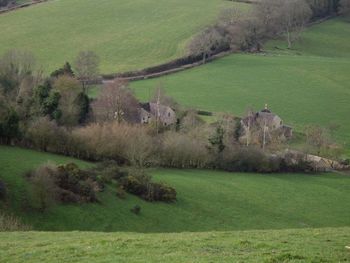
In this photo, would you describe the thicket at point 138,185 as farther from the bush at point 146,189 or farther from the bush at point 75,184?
the bush at point 75,184

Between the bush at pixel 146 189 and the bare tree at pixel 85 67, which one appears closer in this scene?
the bush at pixel 146 189

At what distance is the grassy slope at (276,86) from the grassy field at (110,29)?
393 inches

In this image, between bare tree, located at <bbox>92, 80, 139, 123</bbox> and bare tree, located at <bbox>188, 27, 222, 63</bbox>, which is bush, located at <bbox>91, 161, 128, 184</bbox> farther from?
bare tree, located at <bbox>188, 27, 222, 63</bbox>

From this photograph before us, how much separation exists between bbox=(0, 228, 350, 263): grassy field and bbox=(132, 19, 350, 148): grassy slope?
57.3 meters

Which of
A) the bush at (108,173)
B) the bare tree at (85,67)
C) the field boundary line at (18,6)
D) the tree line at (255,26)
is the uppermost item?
the field boundary line at (18,6)

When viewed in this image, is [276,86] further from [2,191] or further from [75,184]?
[2,191]

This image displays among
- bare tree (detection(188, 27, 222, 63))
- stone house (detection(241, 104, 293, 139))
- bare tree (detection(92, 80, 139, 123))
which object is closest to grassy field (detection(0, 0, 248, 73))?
bare tree (detection(188, 27, 222, 63))

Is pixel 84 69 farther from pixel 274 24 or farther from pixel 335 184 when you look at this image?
pixel 274 24

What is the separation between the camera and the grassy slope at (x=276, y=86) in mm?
85812

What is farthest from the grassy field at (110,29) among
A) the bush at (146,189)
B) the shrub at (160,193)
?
the shrub at (160,193)

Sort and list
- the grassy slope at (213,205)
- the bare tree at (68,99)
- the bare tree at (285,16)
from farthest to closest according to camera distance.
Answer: the bare tree at (285,16) < the bare tree at (68,99) < the grassy slope at (213,205)

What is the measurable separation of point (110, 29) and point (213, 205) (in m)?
78.9

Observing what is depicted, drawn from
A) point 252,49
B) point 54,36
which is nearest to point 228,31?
point 252,49

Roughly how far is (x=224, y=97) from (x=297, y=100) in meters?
12.3
